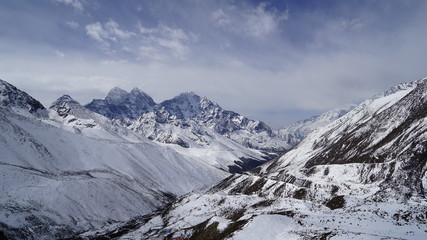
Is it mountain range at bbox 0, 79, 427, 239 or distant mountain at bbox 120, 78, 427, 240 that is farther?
mountain range at bbox 0, 79, 427, 239

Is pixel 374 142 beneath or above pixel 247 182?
above

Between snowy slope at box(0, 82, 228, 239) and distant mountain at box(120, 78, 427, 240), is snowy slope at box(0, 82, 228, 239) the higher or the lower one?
the lower one

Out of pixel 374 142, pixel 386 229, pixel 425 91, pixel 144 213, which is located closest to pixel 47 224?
pixel 144 213

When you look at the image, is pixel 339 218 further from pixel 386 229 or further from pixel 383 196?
pixel 383 196

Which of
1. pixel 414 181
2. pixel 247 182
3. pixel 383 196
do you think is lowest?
pixel 247 182

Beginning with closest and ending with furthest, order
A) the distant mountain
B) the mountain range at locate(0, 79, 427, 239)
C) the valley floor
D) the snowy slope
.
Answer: the valley floor
the distant mountain
the mountain range at locate(0, 79, 427, 239)
the snowy slope

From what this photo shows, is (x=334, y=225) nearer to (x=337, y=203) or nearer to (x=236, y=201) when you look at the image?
(x=337, y=203)

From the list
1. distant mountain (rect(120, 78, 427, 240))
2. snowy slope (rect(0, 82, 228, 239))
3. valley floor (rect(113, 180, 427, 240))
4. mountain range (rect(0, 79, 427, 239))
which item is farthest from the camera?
snowy slope (rect(0, 82, 228, 239))

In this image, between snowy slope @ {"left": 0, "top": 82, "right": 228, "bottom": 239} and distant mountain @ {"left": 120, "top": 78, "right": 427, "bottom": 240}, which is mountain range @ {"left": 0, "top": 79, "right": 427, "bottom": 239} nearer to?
distant mountain @ {"left": 120, "top": 78, "right": 427, "bottom": 240}

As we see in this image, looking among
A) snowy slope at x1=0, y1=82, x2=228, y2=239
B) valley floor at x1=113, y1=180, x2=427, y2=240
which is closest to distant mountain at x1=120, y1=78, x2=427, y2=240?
valley floor at x1=113, y1=180, x2=427, y2=240
